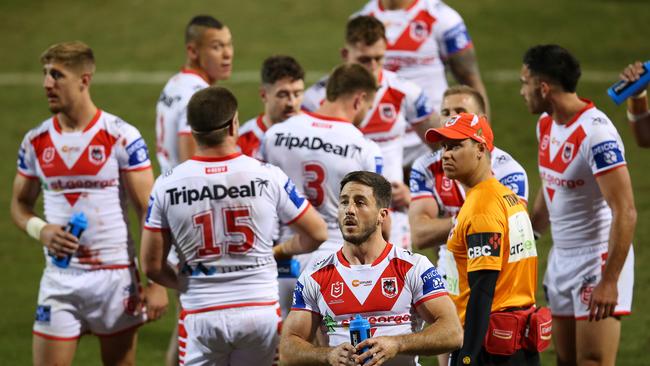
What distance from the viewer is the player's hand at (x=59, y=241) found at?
7238 mm

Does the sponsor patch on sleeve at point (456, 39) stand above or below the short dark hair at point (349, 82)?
above

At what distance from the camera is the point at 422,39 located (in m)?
10.9

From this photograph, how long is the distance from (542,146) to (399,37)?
135 inches

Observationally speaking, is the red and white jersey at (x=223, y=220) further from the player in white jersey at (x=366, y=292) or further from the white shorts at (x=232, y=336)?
the player in white jersey at (x=366, y=292)

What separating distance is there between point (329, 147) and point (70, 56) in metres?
1.88

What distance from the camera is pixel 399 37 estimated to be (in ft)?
35.8

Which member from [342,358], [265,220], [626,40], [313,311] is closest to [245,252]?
[265,220]

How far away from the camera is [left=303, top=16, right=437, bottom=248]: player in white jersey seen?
366 inches

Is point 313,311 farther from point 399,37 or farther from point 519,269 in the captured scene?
point 399,37

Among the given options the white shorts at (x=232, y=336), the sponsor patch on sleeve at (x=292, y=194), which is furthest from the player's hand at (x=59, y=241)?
the sponsor patch on sleeve at (x=292, y=194)

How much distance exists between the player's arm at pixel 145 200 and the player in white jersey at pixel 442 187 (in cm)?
176

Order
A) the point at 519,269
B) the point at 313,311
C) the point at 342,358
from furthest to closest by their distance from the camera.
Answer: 1. the point at 519,269
2. the point at 313,311
3. the point at 342,358

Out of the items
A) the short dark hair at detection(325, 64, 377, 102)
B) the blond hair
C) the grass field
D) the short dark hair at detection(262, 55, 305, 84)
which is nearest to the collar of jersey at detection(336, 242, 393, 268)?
the short dark hair at detection(325, 64, 377, 102)

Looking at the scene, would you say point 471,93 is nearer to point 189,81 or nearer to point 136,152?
point 136,152
